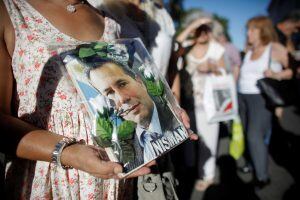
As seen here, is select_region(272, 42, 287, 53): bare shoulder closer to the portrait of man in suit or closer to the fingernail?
the portrait of man in suit

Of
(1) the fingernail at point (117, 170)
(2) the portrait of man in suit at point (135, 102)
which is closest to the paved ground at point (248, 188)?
(2) the portrait of man in suit at point (135, 102)

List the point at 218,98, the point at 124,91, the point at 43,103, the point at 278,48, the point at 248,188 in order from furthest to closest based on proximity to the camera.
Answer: the point at 278,48, the point at 248,188, the point at 218,98, the point at 43,103, the point at 124,91

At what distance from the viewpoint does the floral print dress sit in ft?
3.61

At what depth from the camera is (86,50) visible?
1.04 meters

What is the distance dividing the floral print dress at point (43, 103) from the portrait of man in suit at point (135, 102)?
5.5 inches

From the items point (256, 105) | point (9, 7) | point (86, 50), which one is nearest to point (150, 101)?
point (86, 50)

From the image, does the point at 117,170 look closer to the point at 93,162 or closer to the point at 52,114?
the point at 93,162

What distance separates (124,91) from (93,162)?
10.0 inches

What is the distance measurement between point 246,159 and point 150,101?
13.2ft

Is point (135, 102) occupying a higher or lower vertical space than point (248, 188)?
higher

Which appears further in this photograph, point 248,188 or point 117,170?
point 248,188

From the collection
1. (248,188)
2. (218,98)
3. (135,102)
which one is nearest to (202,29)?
(218,98)

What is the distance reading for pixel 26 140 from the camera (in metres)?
1.04

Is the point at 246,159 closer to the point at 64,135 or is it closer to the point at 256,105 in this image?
the point at 256,105
